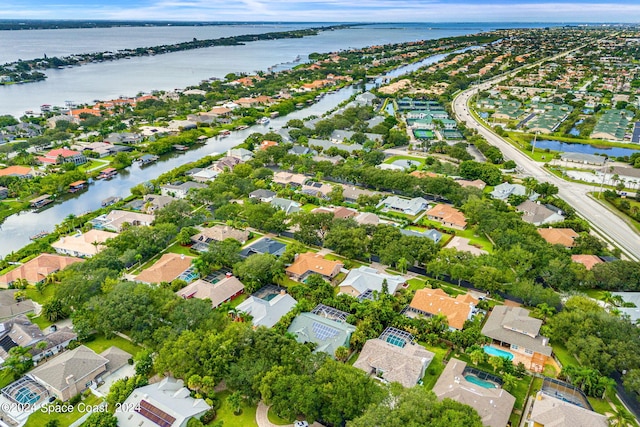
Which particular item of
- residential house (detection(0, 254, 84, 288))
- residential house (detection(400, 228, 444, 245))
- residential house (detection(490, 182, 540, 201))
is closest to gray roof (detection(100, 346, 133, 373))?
residential house (detection(0, 254, 84, 288))

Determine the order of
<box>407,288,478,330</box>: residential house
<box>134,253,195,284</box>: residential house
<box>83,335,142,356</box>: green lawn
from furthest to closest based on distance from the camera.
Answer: <box>134,253,195,284</box>: residential house, <box>407,288,478,330</box>: residential house, <box>83,335,142,356</box>: green lawn

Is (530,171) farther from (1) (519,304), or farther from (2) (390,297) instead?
(2) (390,297)

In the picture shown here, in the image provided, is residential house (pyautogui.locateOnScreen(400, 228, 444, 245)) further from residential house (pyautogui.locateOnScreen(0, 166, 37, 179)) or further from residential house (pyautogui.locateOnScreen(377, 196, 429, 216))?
residential house (pyautogui.locateOnScreen(0, 166, 37, 179))

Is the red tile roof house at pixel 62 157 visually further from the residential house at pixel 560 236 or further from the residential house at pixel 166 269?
the residential house at pixel 560 236

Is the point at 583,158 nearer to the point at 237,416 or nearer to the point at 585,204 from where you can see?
the point at 585,204

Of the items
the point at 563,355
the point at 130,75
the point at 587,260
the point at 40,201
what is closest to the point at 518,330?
the point at 563,355

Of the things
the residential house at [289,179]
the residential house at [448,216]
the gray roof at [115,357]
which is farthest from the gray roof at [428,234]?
the gray roof at [115,357]
